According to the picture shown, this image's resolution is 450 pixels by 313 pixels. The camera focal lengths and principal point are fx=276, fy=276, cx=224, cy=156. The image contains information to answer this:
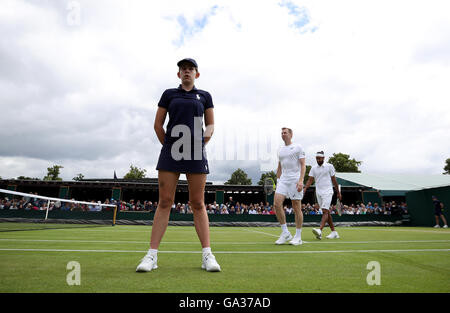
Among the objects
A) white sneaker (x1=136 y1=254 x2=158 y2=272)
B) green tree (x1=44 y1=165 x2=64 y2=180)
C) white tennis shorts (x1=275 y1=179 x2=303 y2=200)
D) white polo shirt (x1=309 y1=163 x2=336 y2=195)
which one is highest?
green tree (x1=44 y1=165 x2=64 y2=180)

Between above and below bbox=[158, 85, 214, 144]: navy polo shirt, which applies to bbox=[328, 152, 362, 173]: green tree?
above

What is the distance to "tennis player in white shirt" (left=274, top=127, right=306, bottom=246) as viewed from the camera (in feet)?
18.8

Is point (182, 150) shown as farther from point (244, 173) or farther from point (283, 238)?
point (244, 173)

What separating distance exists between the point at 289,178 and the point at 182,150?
352cm

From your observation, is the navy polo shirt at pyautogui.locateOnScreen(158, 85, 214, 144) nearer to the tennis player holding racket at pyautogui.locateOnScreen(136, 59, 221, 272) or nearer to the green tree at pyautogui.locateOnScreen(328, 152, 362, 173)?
the tennis player holding racket at pyautogui.locateOnScreen(136, 59, 221, 272)

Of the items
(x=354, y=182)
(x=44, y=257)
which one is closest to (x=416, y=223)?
(x=354, y=182)

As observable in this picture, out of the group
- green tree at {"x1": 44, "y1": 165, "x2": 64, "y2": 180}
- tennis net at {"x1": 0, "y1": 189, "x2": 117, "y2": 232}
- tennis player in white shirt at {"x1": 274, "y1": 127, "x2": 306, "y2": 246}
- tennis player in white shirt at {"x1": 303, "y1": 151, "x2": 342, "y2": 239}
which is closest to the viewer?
tennis player in white shirt at {"x1": 274, "y1": 127, "x2": 306, "y2": 246}

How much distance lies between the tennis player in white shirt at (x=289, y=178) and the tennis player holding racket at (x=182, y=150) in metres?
3.17

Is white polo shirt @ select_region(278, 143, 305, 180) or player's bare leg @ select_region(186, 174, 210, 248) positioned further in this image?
white polo shirt @ select_region(278, 143, 305, 180)

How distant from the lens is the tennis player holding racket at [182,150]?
2.88 meters

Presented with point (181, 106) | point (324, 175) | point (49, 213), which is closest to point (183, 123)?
point (181, 106)

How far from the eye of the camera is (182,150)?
293 centimetres

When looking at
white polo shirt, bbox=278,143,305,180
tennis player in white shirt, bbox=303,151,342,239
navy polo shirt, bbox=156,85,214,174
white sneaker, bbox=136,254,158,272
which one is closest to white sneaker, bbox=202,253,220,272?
white sneaker, bbox=136,254,158,272
